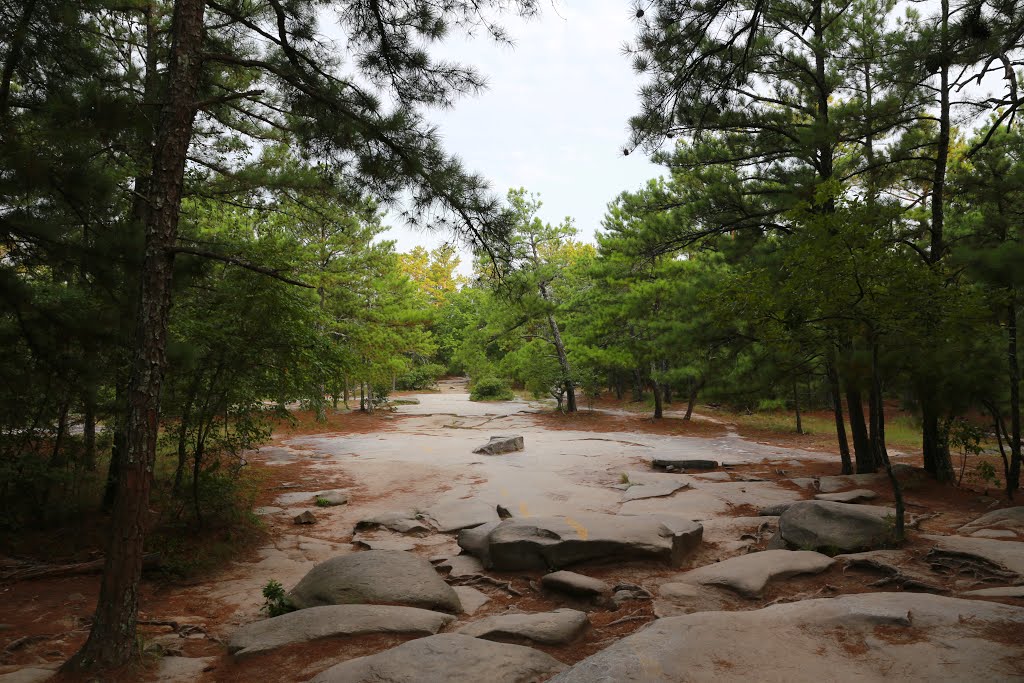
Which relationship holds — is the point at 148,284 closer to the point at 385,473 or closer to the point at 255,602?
the point at 255,602

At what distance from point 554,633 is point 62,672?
319 centimetres

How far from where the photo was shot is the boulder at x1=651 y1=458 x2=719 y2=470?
11.2 metres

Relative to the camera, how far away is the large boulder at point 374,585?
4719 mm

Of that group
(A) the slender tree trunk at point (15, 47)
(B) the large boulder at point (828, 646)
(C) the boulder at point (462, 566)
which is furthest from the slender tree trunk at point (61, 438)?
(B) the large boulder at point (828, 646)

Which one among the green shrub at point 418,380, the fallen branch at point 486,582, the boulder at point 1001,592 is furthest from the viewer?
the green shrub at point 418,380

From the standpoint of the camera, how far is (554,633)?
12.7ft

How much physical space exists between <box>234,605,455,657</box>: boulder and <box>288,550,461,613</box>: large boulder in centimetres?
32

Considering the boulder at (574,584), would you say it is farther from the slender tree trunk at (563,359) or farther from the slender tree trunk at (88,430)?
the slender tree trunk at (563,359)

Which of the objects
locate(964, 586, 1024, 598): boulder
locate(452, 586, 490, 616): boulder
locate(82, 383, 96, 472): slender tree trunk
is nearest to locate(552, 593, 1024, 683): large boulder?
locate(964, 586, 1024, 598): boulder

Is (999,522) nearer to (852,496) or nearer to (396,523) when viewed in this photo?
(852,496)

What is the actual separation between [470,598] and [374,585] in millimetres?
912

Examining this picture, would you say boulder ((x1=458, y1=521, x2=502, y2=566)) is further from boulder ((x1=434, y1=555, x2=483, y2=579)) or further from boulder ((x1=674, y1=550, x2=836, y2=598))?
boulder ((x1=674, y1=550, x2=836, y2=598))

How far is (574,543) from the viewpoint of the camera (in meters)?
5.71

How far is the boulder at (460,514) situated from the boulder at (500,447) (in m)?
4.57
